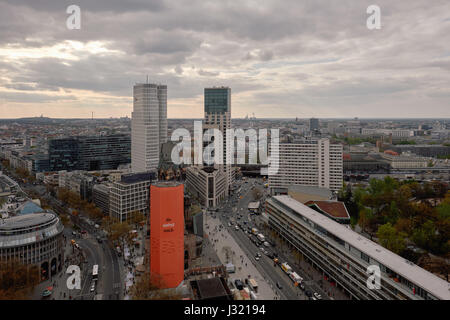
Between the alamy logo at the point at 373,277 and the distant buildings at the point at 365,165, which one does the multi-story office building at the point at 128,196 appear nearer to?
the alamy logo at the point at 373,277

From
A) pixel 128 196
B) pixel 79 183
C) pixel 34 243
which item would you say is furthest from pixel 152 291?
pixel 79 183

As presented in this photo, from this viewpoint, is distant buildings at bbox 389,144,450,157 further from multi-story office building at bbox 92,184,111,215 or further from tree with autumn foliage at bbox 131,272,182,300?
tree with autumn foliage at bbox 131,272,182,300

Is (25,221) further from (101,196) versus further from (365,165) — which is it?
(365,165)

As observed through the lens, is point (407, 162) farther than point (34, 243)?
Yes

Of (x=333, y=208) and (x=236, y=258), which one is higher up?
(x=333, y=208)

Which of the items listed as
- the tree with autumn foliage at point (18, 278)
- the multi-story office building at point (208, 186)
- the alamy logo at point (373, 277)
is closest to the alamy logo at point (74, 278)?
the tree with autumn foliage at point (18, 278)

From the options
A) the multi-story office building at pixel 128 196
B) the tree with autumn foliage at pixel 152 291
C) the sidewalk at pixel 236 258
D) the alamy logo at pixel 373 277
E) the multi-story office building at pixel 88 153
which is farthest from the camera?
the multi-story office building at pixel 88 153
